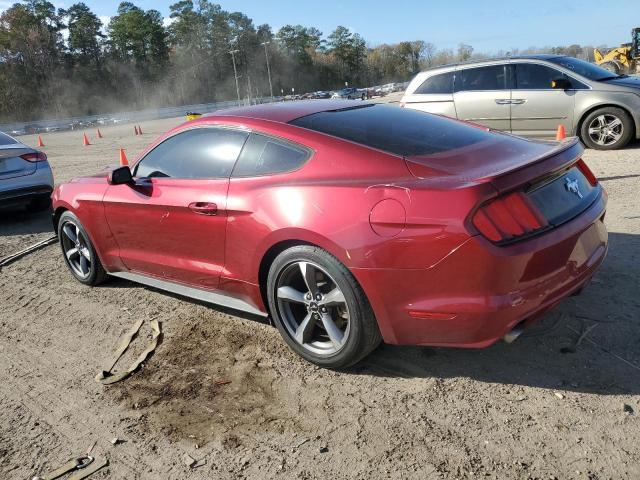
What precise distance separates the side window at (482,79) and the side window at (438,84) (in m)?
0.15

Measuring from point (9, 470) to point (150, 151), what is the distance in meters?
2.42

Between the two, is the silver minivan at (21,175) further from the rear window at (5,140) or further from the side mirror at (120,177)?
the side mirror at (120,177)

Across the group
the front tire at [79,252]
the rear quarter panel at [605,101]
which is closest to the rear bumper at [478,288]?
the front tire at [79,252]

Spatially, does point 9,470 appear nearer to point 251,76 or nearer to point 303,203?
point 303,203

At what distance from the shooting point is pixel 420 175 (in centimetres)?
281

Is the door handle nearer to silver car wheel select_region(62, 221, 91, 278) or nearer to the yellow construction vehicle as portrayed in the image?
silver car wheel select_region(62, 221, 91, 278)

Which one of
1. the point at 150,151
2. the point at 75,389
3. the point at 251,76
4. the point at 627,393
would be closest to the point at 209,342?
the point at 75,389

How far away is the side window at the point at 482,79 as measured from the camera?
971 cm

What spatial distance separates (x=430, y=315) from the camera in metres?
2.75

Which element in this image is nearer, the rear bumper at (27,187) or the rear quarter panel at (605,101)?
the rear bumper at (27,187)

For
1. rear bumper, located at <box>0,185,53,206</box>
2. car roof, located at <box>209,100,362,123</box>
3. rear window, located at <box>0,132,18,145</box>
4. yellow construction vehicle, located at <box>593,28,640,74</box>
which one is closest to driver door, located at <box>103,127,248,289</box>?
car roof, located at <box>209,100,362,123</box>

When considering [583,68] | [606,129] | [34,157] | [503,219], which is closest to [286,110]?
[503,219]

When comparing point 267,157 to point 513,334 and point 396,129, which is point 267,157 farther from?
point 513,334

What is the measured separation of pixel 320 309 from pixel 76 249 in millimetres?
2950
